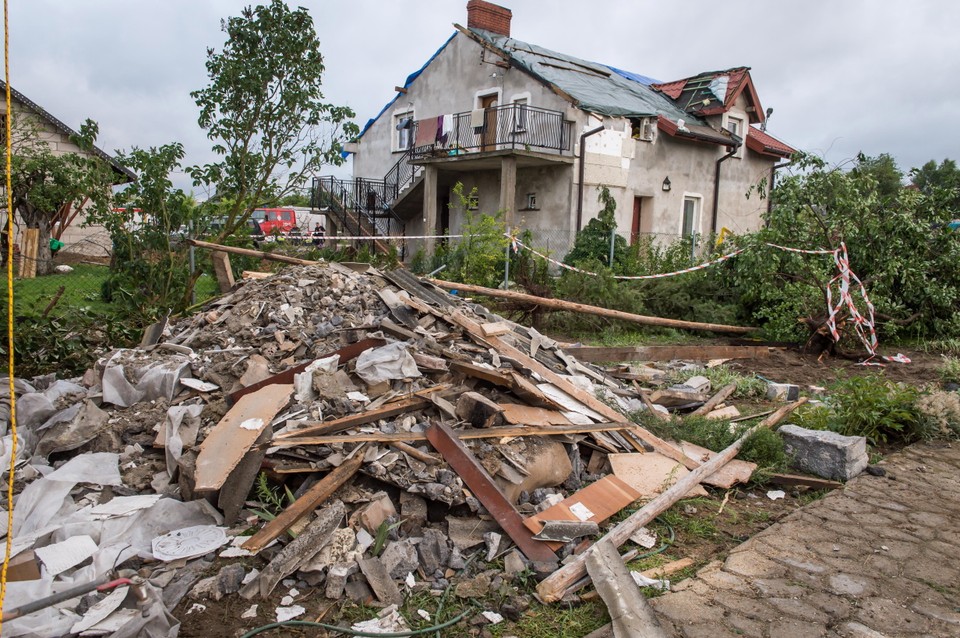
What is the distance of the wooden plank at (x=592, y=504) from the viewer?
12.8ft

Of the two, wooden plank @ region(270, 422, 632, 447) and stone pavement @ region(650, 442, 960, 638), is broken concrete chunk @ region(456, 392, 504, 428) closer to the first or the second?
wooden plank @ region(270, 422, 632, 447)

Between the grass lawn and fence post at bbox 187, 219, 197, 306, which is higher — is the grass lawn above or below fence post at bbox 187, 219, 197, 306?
below

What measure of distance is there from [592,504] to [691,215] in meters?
20.4

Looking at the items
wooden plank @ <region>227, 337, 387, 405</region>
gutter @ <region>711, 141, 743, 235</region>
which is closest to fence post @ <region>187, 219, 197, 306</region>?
wooden plank @ <region>227, 337, 387, 405</region>

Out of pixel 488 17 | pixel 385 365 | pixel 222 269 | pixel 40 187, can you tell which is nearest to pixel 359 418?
pixel 385 365

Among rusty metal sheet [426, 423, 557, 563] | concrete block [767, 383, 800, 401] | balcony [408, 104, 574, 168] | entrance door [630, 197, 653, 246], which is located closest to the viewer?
rusty metal sheet [426, 423, 557, 563]

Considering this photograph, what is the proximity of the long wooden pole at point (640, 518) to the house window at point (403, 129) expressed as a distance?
20.5 m

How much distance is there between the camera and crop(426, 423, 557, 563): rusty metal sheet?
372cm

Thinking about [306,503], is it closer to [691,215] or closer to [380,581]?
[380,581]

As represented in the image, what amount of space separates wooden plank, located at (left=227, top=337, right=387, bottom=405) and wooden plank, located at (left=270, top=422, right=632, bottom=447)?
802 mm

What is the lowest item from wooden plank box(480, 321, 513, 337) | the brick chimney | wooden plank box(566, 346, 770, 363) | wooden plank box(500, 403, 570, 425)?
wooden plank box(566, 346, 770, 363)

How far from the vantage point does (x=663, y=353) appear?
9.25m

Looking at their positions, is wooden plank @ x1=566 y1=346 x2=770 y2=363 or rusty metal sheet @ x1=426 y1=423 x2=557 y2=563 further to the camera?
wooden plank @ x1=566 y1=346 x2=770 y2=363

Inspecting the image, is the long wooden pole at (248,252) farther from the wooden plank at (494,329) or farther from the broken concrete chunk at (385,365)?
the broken concrete chunk at (385,365)
